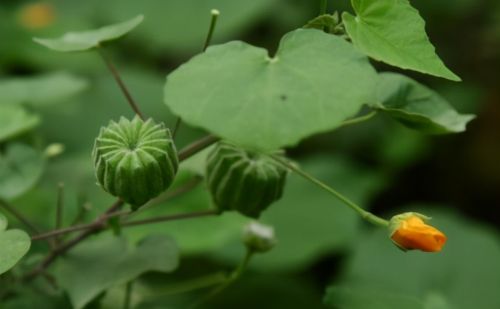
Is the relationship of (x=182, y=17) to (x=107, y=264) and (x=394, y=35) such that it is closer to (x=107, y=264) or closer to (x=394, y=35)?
(x=107, y=264)

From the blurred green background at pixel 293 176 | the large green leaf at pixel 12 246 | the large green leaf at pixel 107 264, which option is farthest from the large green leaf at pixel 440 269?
the large green leaf at pixel 12 246

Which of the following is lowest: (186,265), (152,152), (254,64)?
(186,265)

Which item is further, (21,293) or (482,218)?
(482,218)

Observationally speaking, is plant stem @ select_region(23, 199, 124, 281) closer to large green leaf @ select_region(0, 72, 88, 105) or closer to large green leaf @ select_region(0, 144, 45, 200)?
large green leaf @ select_region(0, 144, 45, 200)

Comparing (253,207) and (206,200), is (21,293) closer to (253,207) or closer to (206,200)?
(253,207)

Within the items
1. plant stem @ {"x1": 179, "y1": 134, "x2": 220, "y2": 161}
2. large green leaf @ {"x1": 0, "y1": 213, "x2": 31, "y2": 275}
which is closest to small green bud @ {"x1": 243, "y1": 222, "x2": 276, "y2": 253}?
plant stem @ {"x1": 179, "y1": 134, "x2": 220, "y2": 161}

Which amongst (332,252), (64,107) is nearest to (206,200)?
(64,107)

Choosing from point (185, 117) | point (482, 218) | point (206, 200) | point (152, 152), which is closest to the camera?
point (185, 117)
